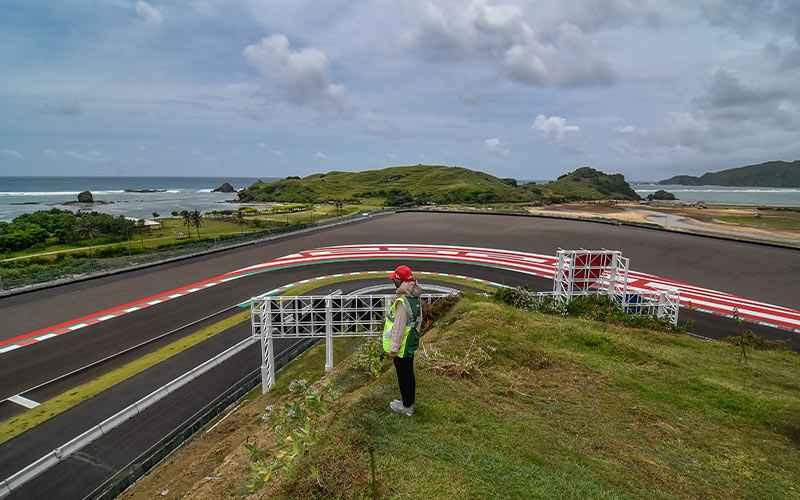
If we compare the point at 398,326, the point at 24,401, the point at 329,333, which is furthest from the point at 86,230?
the point at 398,326

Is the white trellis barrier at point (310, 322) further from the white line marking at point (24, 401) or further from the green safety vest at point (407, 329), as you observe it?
the green safety vest at point (407, 329)

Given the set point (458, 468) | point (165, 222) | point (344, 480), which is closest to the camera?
point (344, 480)

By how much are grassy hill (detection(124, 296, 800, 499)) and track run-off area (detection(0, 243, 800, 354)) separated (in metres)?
11.1

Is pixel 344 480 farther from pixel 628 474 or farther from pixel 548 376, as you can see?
pixel 548 376

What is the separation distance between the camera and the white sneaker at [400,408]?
7.33 m

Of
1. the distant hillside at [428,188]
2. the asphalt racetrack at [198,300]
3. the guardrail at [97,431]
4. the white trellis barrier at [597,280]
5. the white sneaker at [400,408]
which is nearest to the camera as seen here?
the white sneaker at [400,408]

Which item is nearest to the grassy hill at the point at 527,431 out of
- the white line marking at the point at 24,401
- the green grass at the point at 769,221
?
the white line marking at the point at 24,401

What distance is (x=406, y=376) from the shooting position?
6.94m

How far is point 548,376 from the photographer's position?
34.0ft

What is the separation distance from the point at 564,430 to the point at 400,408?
3.35 m

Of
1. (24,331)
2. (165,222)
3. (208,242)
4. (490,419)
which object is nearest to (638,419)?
(490,419)

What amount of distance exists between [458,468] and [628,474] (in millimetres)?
2918

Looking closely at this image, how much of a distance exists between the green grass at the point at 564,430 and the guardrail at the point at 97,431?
9.53 m

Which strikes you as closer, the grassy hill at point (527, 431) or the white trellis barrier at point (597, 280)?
the grassy hill at point (527, 431)
